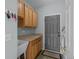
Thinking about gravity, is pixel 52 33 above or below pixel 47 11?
below

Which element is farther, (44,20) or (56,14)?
(44,20)

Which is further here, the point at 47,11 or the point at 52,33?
the point at 47,11

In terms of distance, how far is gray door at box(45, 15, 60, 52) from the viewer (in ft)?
15.7

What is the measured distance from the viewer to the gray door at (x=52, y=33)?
4.79m

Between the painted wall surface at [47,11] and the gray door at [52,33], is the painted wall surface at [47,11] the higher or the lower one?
the higher one

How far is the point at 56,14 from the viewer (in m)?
4.88

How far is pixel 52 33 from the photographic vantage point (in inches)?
196

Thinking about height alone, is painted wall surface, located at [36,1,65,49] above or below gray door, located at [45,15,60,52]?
above
